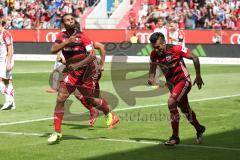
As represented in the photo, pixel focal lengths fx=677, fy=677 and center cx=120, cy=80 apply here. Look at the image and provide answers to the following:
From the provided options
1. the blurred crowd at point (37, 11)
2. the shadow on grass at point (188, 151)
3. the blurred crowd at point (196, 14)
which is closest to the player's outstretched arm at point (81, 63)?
the shadow on grass at point (188, 151)

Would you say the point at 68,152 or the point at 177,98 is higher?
the point at 177,98

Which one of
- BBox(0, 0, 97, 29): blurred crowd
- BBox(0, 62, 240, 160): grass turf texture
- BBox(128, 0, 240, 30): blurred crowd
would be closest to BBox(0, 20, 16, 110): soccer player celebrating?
BBox(0, 62, 240, 160): grass turf texture

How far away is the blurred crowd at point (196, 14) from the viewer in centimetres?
4062

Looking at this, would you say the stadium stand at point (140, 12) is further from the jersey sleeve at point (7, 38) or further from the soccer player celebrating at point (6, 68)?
the jersey sleeve at point (7, 38)

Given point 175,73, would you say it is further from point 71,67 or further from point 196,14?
point 196,14

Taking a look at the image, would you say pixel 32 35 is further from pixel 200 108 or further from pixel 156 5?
pixel 200 108

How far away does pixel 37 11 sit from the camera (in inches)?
1885

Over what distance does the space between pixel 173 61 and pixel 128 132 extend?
225cm

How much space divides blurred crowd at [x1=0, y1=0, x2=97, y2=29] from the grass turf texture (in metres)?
25.0

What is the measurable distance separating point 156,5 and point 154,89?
22.9 metres

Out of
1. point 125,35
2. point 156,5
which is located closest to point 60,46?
point 125,35

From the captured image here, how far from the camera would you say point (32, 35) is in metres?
44.1

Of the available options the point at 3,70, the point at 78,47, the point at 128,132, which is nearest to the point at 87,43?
the point at 78,47

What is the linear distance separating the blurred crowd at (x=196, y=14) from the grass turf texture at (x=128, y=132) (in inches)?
761
